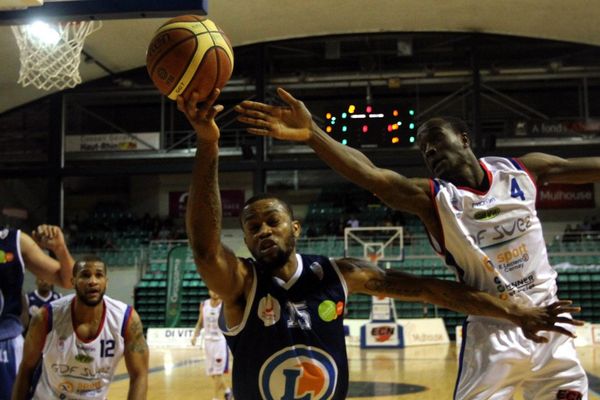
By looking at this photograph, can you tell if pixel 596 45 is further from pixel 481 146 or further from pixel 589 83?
pixel 481 146

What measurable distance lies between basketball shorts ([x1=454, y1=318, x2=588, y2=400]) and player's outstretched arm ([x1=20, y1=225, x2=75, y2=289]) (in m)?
2.19

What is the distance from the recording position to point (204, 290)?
19250 millimetres

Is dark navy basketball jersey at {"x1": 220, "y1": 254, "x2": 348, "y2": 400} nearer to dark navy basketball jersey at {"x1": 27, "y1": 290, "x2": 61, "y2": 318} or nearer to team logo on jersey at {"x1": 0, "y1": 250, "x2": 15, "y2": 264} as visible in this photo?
team logo on jersey at {"x1": 0, "y1": 250, "x2": 15, "y2": 264}

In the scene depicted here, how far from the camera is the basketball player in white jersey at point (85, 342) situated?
4336 mm

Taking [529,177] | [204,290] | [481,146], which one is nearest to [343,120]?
[481,146]

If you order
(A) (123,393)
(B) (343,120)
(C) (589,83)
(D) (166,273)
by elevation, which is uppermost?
(C) (589,83)

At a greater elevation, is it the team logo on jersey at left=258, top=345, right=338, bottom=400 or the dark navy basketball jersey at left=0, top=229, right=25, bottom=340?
the dark navy basketball jersey at left=0, top=229, right=25, bottom=340

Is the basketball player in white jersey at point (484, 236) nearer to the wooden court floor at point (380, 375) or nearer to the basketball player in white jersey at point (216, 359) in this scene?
the wooden court floor at point (380, 375)

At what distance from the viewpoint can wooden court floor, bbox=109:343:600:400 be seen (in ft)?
29.5

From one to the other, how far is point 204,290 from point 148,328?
5.62 ft

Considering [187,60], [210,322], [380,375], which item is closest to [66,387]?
[187,60]

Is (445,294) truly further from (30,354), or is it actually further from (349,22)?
(349,22)

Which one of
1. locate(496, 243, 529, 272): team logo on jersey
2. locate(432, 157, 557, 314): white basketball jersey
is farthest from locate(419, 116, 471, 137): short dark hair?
locate(496, 243, 529, 272): team logo on jersey

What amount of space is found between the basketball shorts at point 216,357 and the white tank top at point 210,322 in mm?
178
